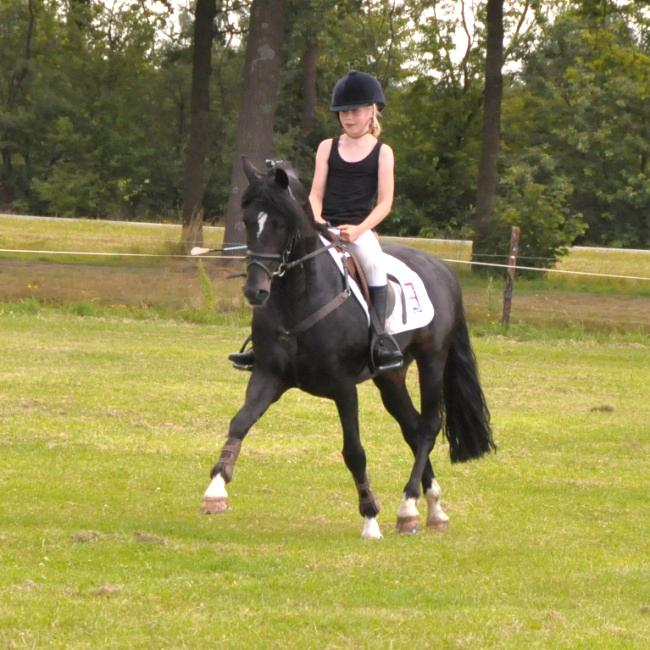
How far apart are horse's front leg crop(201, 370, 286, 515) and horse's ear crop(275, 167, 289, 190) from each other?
113cm

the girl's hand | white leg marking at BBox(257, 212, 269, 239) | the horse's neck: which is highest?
white leg marking at BBox(257, 212, 269, 239)

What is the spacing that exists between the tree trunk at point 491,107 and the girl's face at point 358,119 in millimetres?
22526

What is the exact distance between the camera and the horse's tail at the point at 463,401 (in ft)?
34.9

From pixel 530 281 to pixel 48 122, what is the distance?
33526mm

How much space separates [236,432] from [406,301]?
176 cm

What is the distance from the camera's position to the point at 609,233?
5275 centimetres

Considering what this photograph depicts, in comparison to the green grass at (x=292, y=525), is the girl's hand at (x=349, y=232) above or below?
above

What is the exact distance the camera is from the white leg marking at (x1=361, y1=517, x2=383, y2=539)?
9.02 metres

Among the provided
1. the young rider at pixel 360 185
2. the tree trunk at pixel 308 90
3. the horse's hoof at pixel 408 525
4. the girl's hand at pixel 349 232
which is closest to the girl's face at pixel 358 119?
the young rider at pixel 360 185

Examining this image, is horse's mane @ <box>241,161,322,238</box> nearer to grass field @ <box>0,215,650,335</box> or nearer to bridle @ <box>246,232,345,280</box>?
bridle @ <box>246,232,345,280</box>

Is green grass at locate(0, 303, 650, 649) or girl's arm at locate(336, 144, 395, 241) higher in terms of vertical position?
girl's arm at locate(336, 144, 395, 241)

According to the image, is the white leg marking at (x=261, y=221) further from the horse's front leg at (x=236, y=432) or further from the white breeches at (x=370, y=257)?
the white breeches at (x=370, y=257)

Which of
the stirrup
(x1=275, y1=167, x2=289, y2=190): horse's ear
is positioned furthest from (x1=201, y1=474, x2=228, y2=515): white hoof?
(x1=275, y1=167, x2=289, y2=190): horse's ear

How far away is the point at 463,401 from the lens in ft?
34.9
